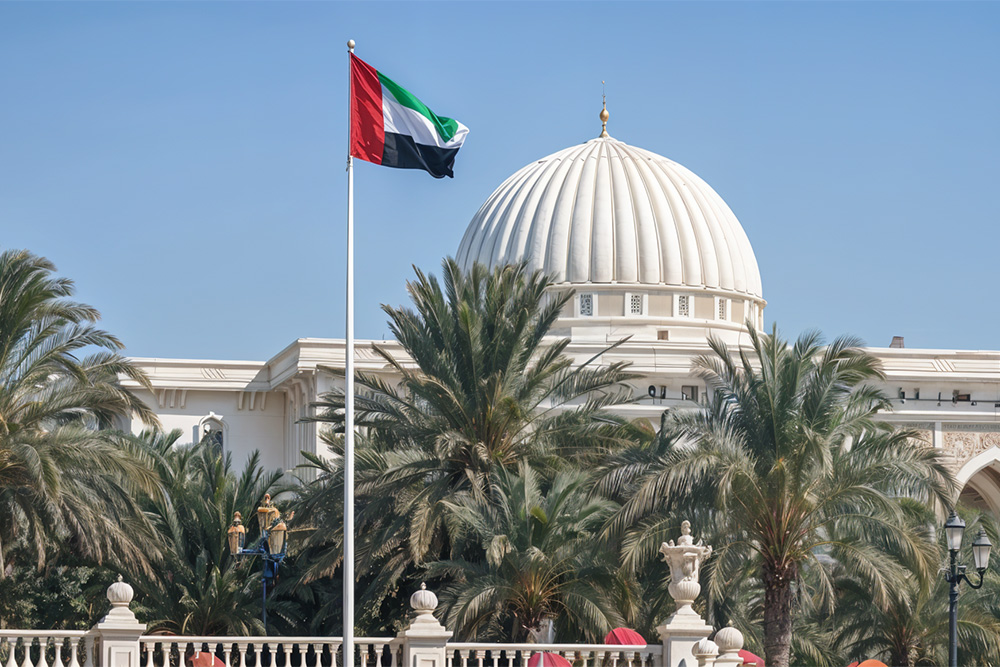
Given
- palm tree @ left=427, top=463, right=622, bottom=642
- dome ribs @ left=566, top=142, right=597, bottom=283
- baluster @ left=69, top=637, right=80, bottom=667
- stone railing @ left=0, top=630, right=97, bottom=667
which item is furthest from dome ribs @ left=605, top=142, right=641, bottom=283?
baluster @ left=69, top=637, right=80, bottom=667

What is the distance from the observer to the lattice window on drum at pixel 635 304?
43219mm

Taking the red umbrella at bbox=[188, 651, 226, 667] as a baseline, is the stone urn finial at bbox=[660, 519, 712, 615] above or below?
above

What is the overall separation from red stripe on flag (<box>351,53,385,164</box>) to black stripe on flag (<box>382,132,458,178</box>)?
0.08 meters

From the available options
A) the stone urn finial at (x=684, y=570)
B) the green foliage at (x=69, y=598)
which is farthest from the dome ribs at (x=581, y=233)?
the stone urn finial at (x=684, y=570)

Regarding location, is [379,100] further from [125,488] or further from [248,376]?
[248,376]

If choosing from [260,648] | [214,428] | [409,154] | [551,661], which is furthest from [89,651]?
[214,428]

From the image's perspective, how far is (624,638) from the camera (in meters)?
18.8

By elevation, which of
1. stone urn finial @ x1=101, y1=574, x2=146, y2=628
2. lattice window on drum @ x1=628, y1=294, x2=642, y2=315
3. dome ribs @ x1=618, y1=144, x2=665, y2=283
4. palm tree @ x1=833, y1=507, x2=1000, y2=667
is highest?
dome ribs @ x1=618, y1=144, x2=665, y2=283

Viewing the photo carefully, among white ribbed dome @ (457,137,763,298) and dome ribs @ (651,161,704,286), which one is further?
dome ribs @ (651,161,704,286)

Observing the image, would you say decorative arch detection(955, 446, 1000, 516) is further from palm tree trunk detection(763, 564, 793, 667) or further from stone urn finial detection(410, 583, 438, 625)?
stone urn finial detection(410, 583, 438, 625)

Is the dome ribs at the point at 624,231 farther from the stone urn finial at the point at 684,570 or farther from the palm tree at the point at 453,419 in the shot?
the stone urn finial at the point at 684,570

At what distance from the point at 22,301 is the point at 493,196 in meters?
25.8

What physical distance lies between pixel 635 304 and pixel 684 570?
25.0m

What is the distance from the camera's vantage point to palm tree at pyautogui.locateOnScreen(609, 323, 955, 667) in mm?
20453
